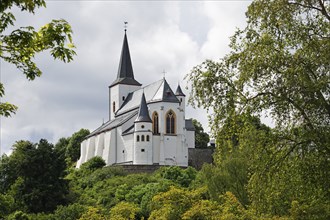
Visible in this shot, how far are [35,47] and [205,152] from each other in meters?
65.5

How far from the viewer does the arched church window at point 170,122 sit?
70625mm

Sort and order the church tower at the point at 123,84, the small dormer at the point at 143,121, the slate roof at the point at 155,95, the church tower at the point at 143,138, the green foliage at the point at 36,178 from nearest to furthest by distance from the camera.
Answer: the green foliage at the point at 36,178, the church tower at the point at 143,138, the small dormer at the point at 143,121, the slate roof at the point at 155,95, the church tower at the point at 123,84

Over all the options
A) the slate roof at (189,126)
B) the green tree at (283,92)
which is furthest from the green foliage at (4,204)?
the slate roof at (189,126)

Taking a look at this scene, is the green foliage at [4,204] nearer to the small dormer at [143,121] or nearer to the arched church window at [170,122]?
the small dormer at [143,121]

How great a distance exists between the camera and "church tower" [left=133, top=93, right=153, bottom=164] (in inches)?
2677

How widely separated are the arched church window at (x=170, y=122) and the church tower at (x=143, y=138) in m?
2.45

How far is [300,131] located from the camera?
16.7 meters

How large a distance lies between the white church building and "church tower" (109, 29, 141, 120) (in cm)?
671

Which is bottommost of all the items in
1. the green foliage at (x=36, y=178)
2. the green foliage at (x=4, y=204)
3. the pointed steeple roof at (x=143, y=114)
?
the green foliage at (x=4, y=204)

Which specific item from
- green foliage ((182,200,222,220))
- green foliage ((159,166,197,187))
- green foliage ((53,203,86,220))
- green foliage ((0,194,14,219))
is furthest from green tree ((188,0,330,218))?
green foliage ((159,166,197,187))

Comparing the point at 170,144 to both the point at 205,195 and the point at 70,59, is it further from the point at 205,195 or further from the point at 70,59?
the point at 70,59

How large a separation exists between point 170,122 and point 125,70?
20256 mm

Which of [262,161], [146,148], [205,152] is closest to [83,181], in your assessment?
[146,148]

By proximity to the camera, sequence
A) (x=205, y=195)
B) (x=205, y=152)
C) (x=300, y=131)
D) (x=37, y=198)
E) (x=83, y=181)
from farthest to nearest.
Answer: (x=205, y=152), (x=83, y=181), (x=37, y=198), (x=205, y=195), (x=300, y=131)
